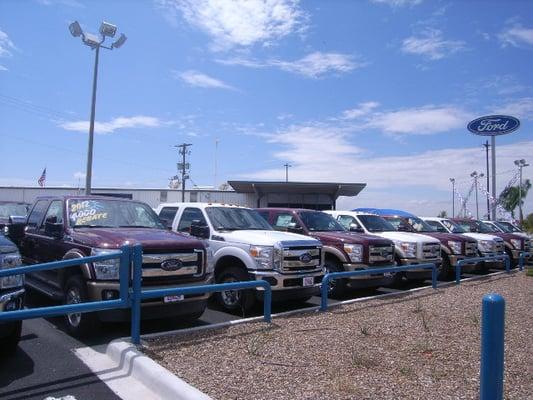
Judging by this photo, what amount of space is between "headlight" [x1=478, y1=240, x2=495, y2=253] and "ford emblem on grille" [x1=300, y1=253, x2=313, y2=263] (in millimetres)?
9623

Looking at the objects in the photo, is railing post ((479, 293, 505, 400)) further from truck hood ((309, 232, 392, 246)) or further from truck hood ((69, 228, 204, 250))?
truck hood ((309, 232, 392, 246))

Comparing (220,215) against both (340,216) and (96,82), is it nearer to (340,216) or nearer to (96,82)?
(340,216)

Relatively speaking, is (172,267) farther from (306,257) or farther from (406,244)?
(406,244)

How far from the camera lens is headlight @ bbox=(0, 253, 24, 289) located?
4875 mm

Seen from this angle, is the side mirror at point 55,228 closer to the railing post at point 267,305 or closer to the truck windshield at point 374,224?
the railing post at point 267,305

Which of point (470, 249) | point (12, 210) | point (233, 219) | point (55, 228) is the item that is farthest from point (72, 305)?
point (470, 249)

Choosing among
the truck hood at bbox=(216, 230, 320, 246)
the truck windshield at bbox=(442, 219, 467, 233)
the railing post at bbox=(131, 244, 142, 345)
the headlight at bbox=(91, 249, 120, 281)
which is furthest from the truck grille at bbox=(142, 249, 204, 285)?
the truck windshield at bbox=(442, 219, 467, 233)

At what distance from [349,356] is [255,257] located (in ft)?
10.1

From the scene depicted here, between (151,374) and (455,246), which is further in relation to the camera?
(455,246)

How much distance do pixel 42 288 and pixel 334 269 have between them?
18.6 ft

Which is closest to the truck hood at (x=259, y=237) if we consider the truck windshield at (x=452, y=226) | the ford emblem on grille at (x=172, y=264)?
the ford emblem on grille at (x=172, y=264)

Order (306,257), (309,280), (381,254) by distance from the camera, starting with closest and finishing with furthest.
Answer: (309,280) < (306,257) < (381,254)

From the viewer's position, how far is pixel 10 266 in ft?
16.4

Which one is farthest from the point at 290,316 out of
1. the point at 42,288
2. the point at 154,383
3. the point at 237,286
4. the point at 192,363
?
the point at 42,288
